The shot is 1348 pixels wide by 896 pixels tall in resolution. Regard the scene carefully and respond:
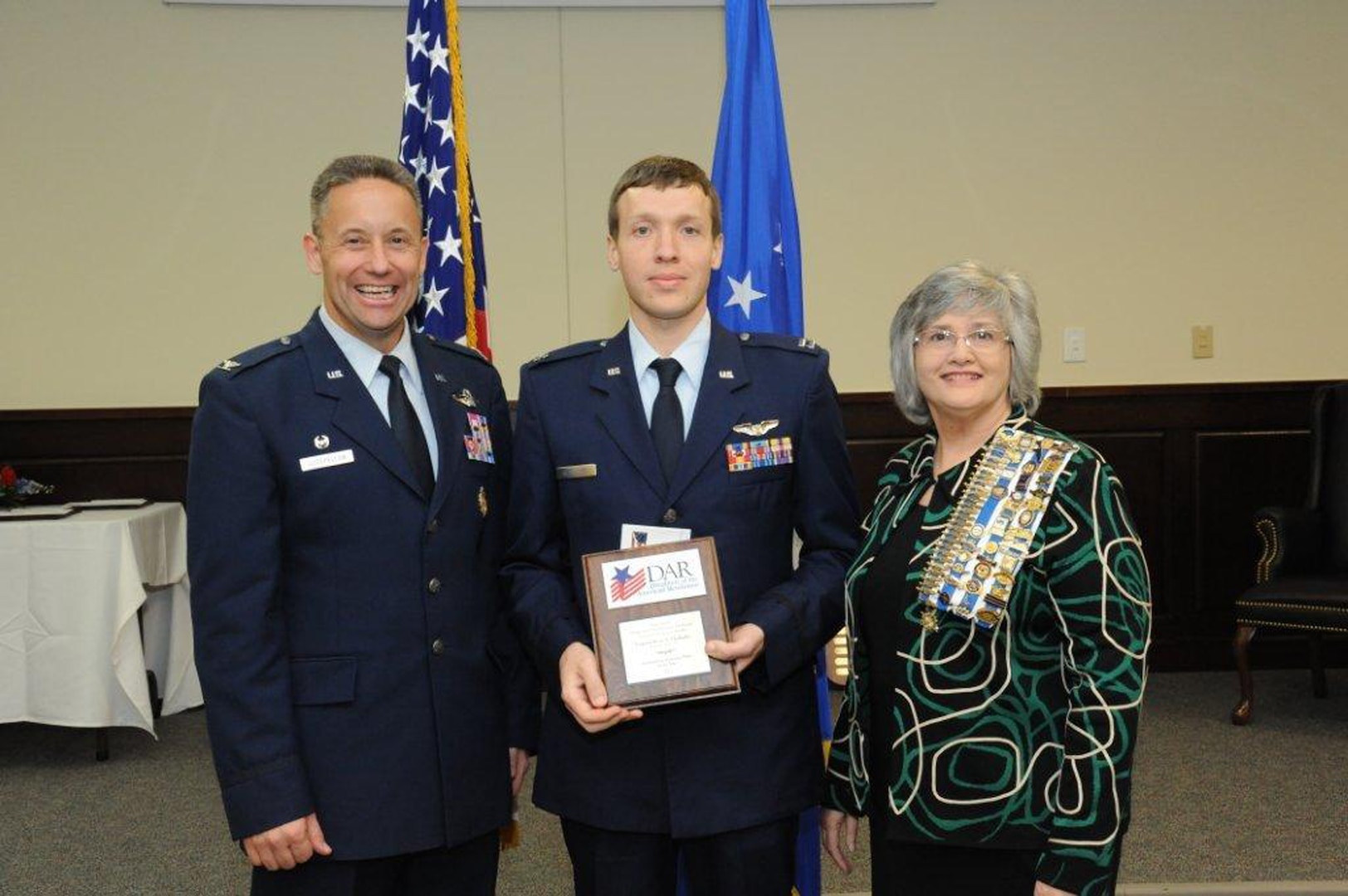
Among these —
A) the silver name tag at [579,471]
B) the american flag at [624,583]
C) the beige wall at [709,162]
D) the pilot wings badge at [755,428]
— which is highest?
the beige wall at [709,162]

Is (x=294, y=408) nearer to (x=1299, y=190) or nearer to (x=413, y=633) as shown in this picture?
(x=413, y=633)

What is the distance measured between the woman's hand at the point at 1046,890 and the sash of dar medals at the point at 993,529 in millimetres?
347

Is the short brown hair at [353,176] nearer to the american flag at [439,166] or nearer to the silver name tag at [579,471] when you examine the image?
the silver name tag at [579,471]

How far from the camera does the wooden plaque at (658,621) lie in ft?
5.32

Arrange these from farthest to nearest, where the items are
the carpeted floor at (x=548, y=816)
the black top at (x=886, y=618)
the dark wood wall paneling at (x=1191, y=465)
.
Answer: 1. the dark wood wall paneling at (x=1191, y=465)
2. the carpeted floor at (x=548, y=816)
3. the black top at (x=886, y=618)

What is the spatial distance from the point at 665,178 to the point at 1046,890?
1.14 m

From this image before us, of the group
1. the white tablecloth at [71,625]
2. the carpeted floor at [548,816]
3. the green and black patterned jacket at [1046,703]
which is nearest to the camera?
the green and black patterned jacket at [1046,703]

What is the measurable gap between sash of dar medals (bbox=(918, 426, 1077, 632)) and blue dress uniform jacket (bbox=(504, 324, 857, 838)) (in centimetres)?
22

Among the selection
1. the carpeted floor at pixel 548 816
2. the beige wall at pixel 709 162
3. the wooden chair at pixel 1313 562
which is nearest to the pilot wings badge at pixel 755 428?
the carpeted floor at pixel 548 816

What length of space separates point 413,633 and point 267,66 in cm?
447

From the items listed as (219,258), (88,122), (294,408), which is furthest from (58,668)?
(294,408)

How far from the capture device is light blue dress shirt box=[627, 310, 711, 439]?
1.88m

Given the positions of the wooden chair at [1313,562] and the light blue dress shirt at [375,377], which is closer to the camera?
the light blue dress shirt at [375,377]

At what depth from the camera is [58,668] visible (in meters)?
4.34
